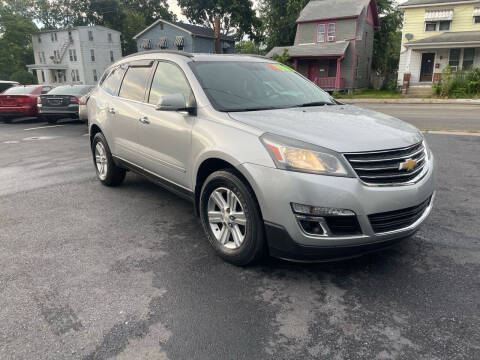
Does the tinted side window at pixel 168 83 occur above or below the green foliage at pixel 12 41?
below

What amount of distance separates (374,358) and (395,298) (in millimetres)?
695

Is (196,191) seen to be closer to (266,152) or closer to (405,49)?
(266,152)

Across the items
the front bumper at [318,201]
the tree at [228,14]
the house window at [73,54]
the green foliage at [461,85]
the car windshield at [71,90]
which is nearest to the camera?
the front bumper at [318,201]

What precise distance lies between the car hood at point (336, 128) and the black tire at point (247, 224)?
0.48 meters

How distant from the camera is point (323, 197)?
2660mm

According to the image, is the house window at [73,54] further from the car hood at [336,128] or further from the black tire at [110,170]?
the car hood at [336,128]

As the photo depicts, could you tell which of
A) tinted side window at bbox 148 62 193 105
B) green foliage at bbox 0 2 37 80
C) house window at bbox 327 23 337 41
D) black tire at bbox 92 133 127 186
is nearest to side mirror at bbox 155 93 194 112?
tinted side window at bbox 148 62 193 105

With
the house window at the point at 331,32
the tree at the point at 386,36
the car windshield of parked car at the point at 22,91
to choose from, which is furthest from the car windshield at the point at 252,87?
the tree at the point at 386,36

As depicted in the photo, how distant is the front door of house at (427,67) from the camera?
27500 millimetres

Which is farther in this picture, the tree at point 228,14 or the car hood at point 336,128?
the tree at point 228,14

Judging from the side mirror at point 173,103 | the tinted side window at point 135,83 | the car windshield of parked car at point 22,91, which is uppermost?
the tinted side window at point 135,83

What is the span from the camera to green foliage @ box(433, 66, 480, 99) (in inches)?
866

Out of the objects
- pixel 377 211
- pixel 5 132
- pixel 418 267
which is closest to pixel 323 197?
pixel 377 211

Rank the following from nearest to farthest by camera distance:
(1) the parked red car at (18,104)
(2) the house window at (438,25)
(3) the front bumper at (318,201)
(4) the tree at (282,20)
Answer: (3) the front bumper at (318,201)
(1) the parked red car at (18,104)
(2) the house window at (438,25)
(4) the tree at (282,20)
